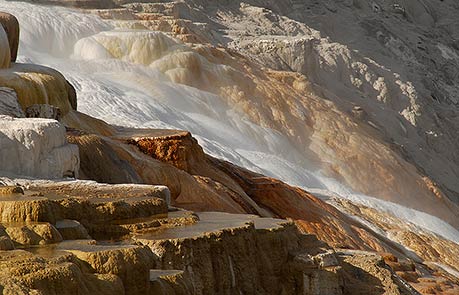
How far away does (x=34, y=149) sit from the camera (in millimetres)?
10852

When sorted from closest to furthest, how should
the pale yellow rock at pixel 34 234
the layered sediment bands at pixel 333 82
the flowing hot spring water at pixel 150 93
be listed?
the pale yellow rock at pixel 34 234 < the flowing hot spring water at pixel 150 93 < the layered sediment bands at pixel 333 82

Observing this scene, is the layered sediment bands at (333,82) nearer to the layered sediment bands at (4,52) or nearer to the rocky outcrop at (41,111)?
the layered sediment bands at (4,52)

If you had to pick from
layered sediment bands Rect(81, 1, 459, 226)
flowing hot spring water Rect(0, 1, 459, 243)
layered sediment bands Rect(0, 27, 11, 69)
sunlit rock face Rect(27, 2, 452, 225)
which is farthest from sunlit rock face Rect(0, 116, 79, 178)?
layered sediment bands Rect(81, 1, 459, 226)

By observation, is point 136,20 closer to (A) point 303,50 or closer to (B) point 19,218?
(A) point 303,50

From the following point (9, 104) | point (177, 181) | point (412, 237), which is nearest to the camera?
point (9, 104)

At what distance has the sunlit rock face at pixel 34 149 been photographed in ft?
35.3

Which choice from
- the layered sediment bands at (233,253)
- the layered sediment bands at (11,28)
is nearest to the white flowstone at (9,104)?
the layered sediment bands at (233,253)

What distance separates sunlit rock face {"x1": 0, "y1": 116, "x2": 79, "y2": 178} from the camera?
35.3ft

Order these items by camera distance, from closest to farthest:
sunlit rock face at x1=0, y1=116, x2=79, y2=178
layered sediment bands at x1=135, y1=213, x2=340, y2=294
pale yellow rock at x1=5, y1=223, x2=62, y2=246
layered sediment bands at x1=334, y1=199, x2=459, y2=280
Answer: pale yellow rock at x1=5, y1=223, x2=62, y2=246
layered sediment bands at x1=135, y1=213, x2=340, y2=294
sunlit rock face at x1=0, y1=116, x2=79, y2=178
layered sediment bands at x1=334, y1=199, x2=459, y2=280

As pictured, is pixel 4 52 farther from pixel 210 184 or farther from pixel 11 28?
pixel 210 184

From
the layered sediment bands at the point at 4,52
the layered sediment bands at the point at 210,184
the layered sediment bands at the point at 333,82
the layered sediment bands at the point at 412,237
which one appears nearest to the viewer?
the layered sediment bands at the point at 210,184

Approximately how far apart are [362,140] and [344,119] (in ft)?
3.38

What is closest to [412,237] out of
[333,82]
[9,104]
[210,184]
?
[210,184]

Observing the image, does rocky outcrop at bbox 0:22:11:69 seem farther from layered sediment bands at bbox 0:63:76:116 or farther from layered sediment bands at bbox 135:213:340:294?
layered sediment bands at bbox 135:213:340:294
